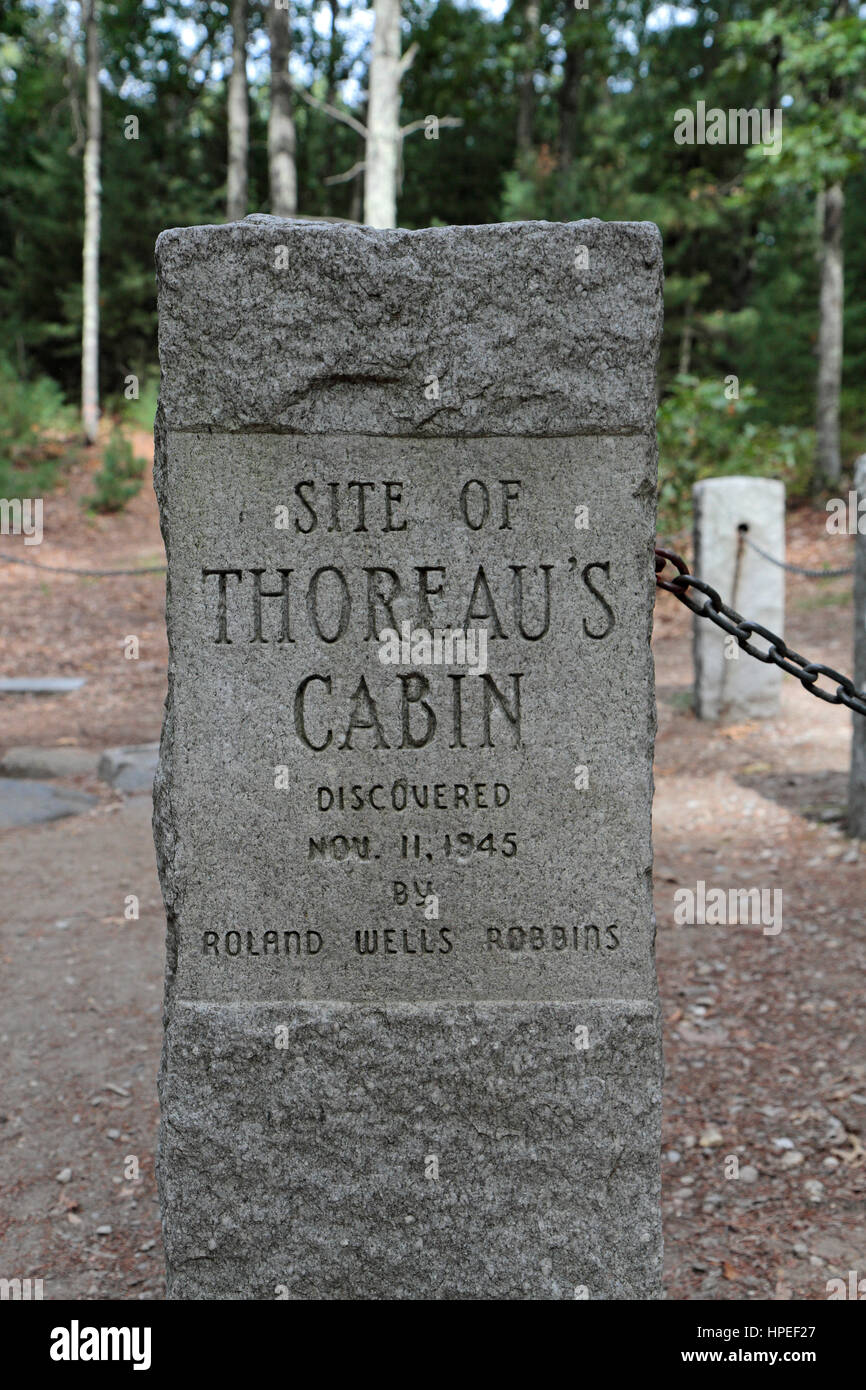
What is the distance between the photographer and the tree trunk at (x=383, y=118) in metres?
9.48

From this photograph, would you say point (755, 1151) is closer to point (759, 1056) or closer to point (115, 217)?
point (759, 1056)

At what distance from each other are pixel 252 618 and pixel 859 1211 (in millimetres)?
2373

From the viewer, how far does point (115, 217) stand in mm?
22266

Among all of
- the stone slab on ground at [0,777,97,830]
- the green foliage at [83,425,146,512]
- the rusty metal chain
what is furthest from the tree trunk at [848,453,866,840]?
the green foliage at [83,425,146,512]

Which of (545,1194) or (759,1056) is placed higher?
(545,1194)

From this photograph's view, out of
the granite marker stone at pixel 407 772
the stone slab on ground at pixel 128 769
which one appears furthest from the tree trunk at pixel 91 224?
the granite marker stone at pixel 407 772

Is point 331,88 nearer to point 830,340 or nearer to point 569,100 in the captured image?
point 569,100

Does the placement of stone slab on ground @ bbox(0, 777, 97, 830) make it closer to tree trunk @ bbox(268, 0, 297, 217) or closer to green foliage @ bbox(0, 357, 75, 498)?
tree trunk @ bbox(268, 0, 297, 217)

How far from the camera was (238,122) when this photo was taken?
1552 cm

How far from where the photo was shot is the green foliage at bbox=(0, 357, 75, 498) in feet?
52.5

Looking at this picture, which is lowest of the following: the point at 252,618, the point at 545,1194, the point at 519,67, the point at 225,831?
the point at 545,1194

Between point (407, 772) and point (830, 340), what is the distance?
14.5 metres

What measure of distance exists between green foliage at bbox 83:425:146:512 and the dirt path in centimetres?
806
